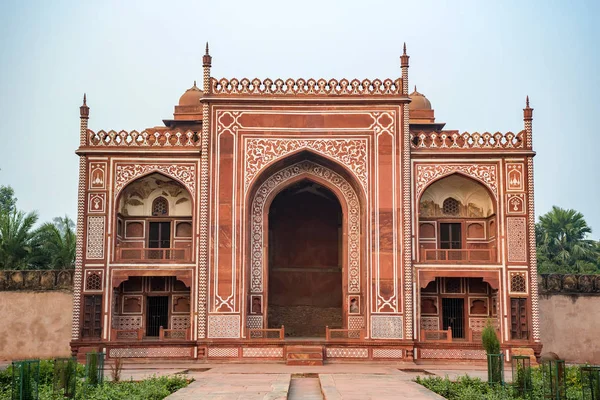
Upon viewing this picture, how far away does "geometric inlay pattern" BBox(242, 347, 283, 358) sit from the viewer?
21.8m

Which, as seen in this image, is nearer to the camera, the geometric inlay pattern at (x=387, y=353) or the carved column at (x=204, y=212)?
the geometric inlay pattern at (x=387, y=353)

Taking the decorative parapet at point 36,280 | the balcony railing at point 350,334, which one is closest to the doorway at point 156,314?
the decorative parapet at point 36,280

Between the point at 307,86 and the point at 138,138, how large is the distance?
5.09 m

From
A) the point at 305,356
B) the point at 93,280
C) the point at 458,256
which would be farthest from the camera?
the point at 458,256

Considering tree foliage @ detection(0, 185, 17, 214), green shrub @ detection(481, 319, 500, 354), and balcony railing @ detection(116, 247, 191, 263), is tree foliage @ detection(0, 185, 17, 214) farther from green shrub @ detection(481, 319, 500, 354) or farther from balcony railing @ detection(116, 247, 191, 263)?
green shrub @ detection(481, 319, 500, 354)

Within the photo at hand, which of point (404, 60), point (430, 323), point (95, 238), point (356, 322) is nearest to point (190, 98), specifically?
point (95, 238)

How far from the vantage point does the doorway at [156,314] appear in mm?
23844

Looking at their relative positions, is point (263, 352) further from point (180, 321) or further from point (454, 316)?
point (454, 316)

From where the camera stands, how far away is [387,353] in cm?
2183

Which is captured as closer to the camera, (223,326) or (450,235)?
(223,326)

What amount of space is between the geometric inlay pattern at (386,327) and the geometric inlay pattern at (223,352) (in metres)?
3.78

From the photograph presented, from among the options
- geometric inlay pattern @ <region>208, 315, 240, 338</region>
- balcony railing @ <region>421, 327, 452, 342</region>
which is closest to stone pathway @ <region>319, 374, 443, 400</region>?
balcony railing @ <region>421, 327, 452, 342</region>

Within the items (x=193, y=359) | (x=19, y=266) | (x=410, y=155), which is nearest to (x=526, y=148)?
(x=410, y=155)

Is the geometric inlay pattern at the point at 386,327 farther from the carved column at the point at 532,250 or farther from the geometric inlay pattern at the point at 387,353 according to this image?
the carved column at the point at 532,250
